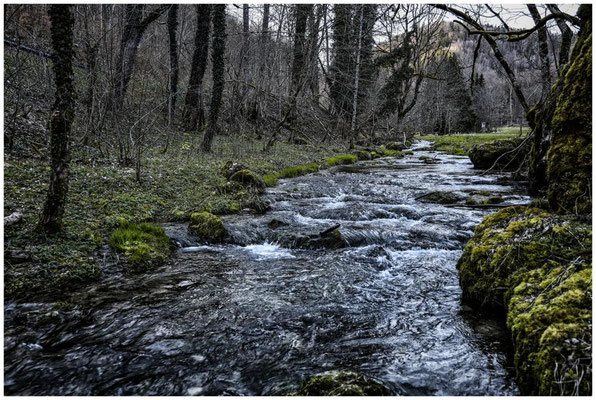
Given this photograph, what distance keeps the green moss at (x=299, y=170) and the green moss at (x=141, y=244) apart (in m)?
7.96

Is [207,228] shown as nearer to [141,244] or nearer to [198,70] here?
[141,244]

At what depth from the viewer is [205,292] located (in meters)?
4.96

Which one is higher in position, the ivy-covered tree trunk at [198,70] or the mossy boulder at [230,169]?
the ivy-covered tree trunk at [198,70]

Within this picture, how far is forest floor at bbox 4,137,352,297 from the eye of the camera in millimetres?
4926

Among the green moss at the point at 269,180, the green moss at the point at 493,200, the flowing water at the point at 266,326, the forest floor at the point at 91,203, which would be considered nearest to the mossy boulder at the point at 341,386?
the flowing water at the point at 266,326

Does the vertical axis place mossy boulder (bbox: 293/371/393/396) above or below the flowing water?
above

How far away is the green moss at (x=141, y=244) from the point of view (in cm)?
567

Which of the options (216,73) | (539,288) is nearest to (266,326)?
(539,288)

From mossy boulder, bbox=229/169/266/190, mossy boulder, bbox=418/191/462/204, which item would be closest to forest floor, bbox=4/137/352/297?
mossy boulder, bbox=229/169/266/190

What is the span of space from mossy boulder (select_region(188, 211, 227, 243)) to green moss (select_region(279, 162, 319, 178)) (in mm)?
6986

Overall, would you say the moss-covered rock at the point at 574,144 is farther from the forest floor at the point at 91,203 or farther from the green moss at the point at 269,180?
the green moss at the point at 269,180

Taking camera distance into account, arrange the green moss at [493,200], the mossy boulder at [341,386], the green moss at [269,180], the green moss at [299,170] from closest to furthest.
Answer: the mossy boulder at [341,386], the green moss at [493,200], the green moss at [269,180], the green moss at [299,170]

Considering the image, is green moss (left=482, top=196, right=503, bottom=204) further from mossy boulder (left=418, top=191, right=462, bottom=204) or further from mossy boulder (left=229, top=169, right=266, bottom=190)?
mossy boulder (left=229, top=169, right=266, bottom=190)

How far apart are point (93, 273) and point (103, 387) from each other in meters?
2.42
